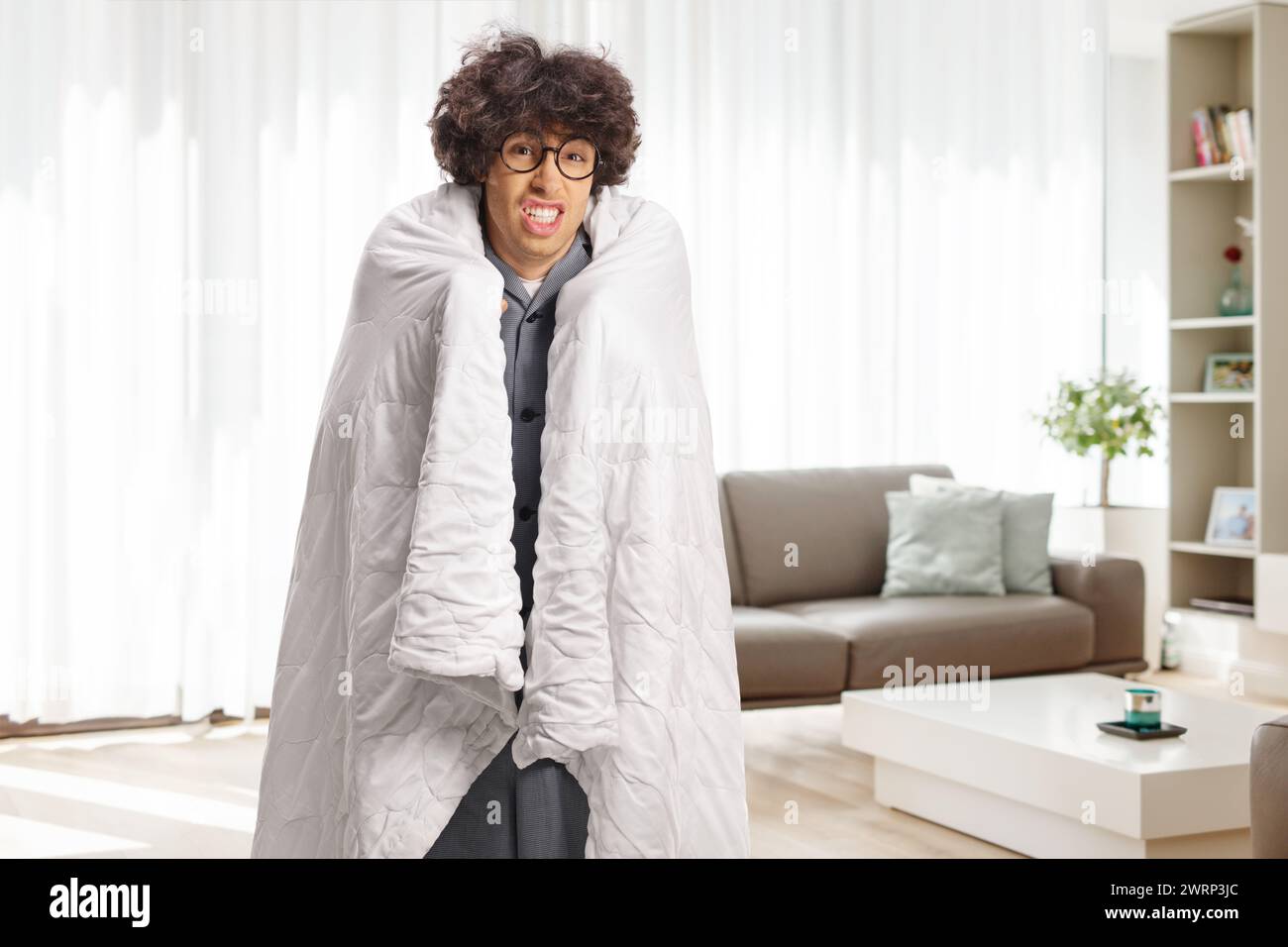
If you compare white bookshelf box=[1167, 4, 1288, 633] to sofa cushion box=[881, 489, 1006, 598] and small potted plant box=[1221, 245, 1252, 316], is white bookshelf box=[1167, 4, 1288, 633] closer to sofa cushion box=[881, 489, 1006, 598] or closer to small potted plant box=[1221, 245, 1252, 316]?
small potted plant box=[1221, 245, 1252, 316]

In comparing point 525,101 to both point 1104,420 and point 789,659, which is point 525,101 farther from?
point 1104,420

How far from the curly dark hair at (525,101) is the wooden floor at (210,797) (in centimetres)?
192

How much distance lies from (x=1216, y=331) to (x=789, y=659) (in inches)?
102

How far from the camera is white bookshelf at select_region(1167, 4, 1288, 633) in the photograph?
483cm

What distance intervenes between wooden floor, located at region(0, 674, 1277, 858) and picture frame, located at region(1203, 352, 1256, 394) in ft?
6.65

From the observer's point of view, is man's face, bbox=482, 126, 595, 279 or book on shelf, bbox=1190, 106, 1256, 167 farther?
book on shelf, bbox=1190, 106, 1256, 167

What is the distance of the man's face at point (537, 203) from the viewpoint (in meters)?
1.33

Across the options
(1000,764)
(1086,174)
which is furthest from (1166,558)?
(1000,764)

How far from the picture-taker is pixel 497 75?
4.37 ft

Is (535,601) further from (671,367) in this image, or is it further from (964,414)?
(964,414)

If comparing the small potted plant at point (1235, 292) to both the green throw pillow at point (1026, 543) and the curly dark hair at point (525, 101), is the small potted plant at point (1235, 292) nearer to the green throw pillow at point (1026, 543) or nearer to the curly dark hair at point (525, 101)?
the green throw pillow at point (1026, 543)

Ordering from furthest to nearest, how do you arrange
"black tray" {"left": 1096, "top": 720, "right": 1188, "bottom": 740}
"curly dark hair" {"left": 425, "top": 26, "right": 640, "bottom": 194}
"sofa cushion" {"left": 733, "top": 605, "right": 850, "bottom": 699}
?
"sofa cushion" {"left": 733, "top": 605, "right": 850, "bottom": 699}, "black tray" {"left": 1096, "top": 720, "right": 1188, "bottom": 740}, "curly dark hair" {"left": 425, "top": 26, "right": 640, "bottom": 194}

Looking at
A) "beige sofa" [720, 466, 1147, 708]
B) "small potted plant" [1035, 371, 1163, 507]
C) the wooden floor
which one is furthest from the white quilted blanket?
"small potted plant" [1035, 371, 1163, 507]

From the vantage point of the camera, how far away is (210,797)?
3473mm
